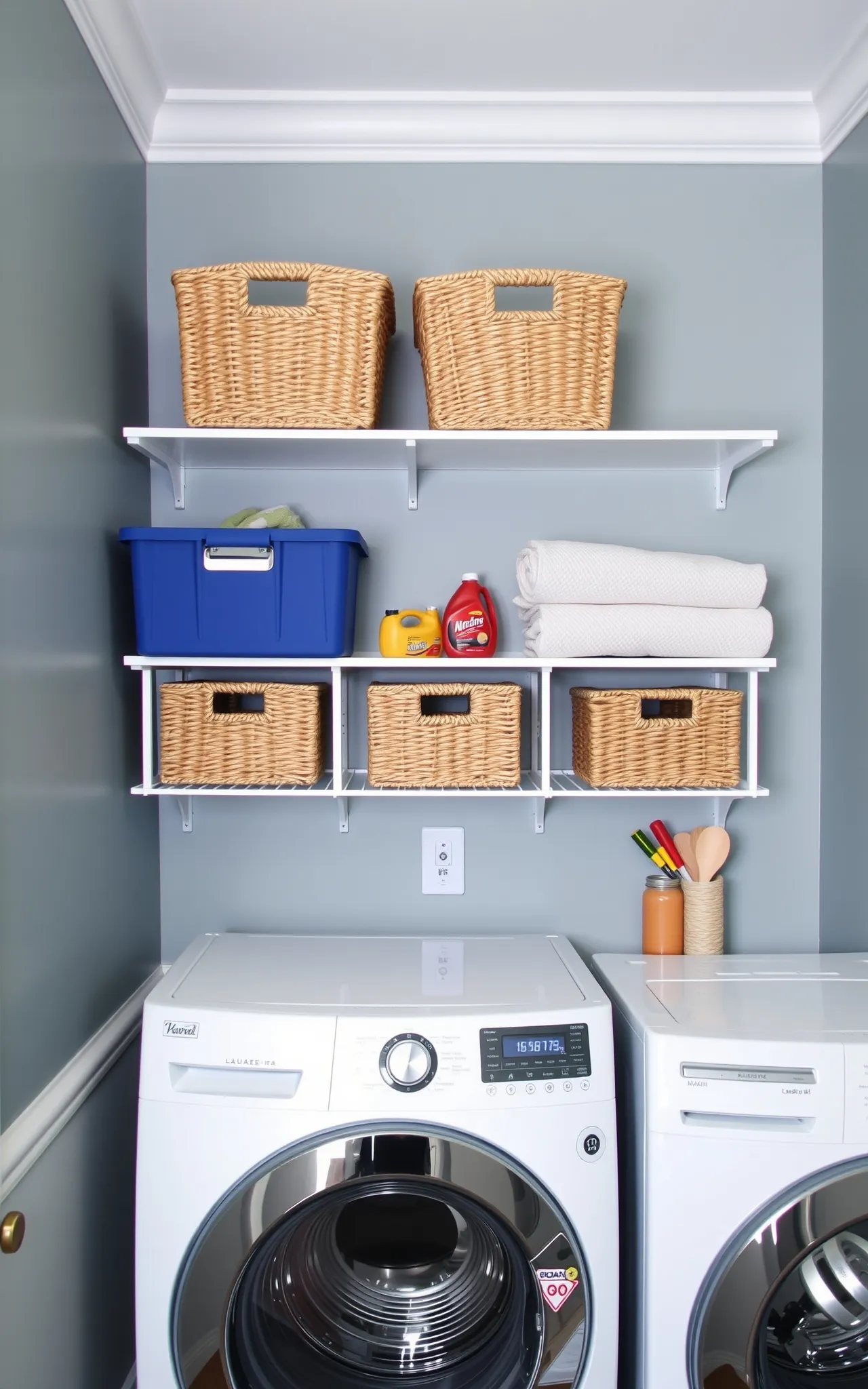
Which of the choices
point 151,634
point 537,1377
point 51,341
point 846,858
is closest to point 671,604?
point 846,858

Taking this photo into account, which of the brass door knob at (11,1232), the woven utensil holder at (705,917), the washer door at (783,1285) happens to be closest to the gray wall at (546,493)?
the woven utensil holder at (705,917)

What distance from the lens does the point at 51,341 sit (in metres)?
1.34

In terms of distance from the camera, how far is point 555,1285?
4.32 ft

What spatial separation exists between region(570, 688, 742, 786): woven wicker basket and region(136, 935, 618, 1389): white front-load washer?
0.39 meters

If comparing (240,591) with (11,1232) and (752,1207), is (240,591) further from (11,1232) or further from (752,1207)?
(752,1207)

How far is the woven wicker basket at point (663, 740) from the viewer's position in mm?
1608

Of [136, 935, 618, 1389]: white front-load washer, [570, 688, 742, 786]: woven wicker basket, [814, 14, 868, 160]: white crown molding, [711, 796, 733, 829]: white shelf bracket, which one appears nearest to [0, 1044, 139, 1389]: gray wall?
[136, 935, 618, 1389]: white front-load washer

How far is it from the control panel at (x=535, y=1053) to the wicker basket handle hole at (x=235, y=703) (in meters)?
0.67

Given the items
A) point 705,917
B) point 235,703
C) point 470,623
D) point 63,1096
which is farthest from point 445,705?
point 63,1096

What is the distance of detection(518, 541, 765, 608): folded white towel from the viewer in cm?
159

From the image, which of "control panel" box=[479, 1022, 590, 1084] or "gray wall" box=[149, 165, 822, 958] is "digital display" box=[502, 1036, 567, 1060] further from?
"gray wall" box=[149, 165, 822, 958]

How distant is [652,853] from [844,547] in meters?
0.69

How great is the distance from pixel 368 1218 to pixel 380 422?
1.40 m

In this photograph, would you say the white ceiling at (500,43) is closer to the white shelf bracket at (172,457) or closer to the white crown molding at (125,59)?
the white crown molding at (125,59)
